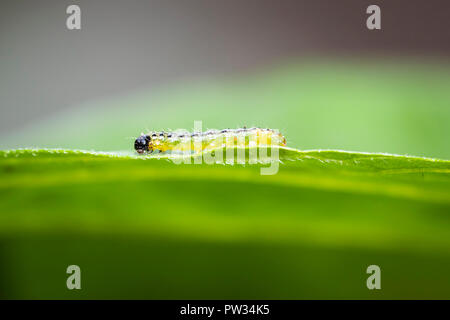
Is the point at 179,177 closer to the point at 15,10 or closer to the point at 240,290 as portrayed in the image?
the point at 240,290

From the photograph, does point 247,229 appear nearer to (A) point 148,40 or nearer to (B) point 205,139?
(B) point 205,139

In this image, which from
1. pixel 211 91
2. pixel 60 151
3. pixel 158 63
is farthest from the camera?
pixel 158 63

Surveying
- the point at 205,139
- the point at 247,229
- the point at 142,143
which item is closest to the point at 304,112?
the point at 205,139

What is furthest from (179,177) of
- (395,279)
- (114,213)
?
(395,279)

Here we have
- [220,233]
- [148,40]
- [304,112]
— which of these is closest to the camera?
[220,233]

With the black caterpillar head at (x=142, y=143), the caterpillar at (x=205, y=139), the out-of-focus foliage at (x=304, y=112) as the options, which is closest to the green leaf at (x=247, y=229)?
the out-of-focus foliage at (x=304, y=112)

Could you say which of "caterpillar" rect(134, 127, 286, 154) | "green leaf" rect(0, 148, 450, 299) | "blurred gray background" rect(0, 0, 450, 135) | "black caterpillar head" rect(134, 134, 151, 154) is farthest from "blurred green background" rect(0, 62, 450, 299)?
"blurred gray background" rect(0, 0, 450, 135)

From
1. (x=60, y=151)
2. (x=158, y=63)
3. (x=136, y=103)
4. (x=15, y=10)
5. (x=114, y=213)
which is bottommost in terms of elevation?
(x=114, y=213)
